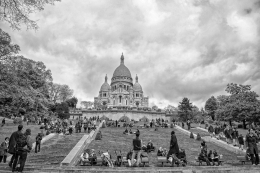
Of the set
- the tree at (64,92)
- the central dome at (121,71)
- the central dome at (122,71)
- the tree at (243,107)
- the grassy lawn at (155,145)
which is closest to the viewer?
the grassy lawn at (155,145)

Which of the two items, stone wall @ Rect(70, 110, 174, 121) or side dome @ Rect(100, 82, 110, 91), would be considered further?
side dome @ Rect(100, 82, 110, 91)

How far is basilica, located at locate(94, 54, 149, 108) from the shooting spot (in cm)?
8375

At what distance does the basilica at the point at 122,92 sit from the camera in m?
83.8

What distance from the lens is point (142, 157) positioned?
966 cm

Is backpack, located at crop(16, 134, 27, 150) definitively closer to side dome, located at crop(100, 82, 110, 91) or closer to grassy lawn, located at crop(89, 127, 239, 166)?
grassy lawn, located at crop(89, 127, 239, 166)

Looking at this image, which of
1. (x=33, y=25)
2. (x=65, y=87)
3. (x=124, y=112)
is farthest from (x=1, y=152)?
(x=65, y=87)

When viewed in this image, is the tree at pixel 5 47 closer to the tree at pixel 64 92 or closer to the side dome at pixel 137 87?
the tree at pixel 64 92

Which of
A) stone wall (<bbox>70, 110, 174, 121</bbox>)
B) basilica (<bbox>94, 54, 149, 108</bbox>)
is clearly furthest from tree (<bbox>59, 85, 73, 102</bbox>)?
basilica (<bbox>94, 54, 149, 108</bbox>)

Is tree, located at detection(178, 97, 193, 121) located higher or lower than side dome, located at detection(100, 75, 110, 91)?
lower

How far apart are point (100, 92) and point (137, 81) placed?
1959 cm

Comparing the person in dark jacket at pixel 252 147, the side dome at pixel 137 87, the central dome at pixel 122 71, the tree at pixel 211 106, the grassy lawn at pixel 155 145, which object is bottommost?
the grassy lawn at pixel 155 145

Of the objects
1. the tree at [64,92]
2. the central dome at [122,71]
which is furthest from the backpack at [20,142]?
the central dome at [122,71]

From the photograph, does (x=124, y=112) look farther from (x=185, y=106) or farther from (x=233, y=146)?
(x=233, y=146)

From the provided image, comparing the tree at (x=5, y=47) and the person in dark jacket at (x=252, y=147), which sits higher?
the tree at (x=5, y=47)
